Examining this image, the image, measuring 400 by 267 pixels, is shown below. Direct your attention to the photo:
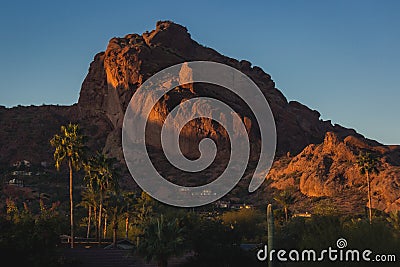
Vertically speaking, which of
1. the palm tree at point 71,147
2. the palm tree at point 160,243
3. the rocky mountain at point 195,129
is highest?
the rocky mountain at point 195,129

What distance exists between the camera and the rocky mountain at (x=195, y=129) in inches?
3752

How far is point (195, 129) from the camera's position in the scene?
400 feet

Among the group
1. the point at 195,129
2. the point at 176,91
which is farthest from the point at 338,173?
the point at 176,91

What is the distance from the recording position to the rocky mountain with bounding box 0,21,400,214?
95.3m

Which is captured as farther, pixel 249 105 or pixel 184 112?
pixel 249 105

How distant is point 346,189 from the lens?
92562mm

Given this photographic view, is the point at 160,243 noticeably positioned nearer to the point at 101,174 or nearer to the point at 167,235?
the point at 167,235

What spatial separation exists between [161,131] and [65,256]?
83.9 m

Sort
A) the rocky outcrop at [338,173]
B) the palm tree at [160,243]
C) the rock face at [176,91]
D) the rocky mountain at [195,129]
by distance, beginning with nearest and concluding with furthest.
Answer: the palm tree at [160,243], the rocky outcrop at [338,173], the rocky mountain at [195,129], the rock face at [176,91]

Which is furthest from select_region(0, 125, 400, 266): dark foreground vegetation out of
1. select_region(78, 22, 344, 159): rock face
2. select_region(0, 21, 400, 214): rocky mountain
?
select_region(78, 22, 344, 159): rock face

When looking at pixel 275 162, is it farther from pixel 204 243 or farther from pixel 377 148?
pixel 204 243

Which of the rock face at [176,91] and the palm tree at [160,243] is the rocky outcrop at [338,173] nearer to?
the rock face at [176,91]

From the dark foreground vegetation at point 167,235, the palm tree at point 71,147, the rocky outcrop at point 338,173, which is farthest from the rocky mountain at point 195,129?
the palm tree at point 71,147

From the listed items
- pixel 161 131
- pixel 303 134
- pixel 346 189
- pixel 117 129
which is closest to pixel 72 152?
pixel 346 189
